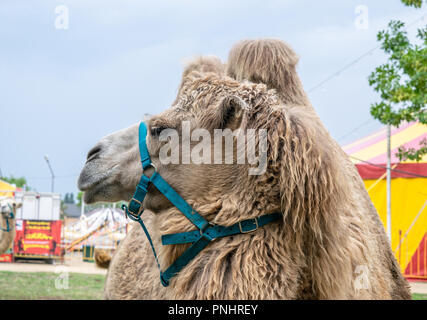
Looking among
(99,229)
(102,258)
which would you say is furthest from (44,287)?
(99,229)

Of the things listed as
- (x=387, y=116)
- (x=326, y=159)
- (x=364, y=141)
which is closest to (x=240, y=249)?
(x=326, y=159)

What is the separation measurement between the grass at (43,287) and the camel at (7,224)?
1.01 metres

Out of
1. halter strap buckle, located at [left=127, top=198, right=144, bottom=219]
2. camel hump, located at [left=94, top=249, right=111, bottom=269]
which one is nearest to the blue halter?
halter strap buckle, located at [left=127, top=198, right=144, bottom=219]

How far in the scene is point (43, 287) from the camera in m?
12.3

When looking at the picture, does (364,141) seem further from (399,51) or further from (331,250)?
(331,250)

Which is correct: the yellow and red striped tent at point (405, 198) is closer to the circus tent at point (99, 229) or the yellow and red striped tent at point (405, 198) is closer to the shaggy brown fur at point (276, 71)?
the shaggy brown fur at point (276, 71)

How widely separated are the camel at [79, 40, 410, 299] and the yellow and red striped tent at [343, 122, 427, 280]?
422 inches

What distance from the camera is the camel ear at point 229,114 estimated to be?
2.21 meters

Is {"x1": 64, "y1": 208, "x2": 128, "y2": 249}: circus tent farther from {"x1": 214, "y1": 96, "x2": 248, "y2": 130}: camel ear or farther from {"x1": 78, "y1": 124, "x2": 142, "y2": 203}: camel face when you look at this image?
{"x1": 214, "y1": 96, "x2": 248, "y2": 130}: camel ear

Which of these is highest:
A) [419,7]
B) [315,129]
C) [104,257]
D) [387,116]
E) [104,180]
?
[419,7]

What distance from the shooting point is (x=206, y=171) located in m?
2.26

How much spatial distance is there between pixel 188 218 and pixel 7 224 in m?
11.4

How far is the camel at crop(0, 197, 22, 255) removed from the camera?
12.4m
